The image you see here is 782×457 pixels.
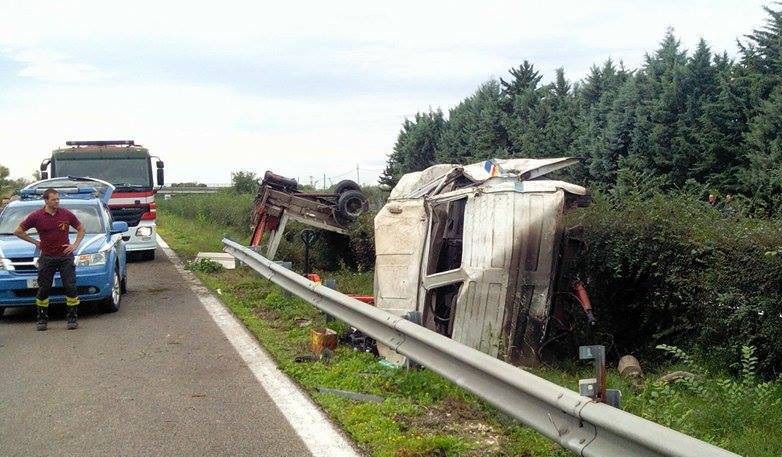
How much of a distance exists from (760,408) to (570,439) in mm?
2004

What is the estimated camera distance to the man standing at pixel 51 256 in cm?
1077

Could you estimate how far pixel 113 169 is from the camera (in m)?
20.1

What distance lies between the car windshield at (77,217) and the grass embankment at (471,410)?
18.4 feet

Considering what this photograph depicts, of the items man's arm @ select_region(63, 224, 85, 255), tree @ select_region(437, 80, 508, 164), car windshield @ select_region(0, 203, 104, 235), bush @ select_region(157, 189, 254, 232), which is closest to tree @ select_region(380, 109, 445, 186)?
tree @ select_region(437, 80, 508, 164)

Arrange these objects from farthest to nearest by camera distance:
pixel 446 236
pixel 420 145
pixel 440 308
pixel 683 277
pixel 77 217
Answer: pixel 420 145
pixel 77 217
pixel 446 236
pixel 440 308
pixel 683 277

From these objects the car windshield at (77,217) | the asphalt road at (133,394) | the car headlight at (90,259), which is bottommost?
the asphalt road at (133,394)

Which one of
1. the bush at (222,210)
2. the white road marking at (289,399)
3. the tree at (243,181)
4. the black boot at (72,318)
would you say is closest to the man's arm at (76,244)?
the black boot at (72,318)

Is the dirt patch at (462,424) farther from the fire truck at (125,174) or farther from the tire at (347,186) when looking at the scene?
the fire truck at (125,174)

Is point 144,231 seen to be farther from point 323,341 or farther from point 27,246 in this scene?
point 323,341

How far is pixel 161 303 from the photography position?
42.0 ft

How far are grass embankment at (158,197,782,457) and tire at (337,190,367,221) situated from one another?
7.18 metres

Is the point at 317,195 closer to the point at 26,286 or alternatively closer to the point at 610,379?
the point at 26,286

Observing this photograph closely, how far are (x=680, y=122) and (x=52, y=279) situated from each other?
11.9 meters

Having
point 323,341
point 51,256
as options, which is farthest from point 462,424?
point 51,256
